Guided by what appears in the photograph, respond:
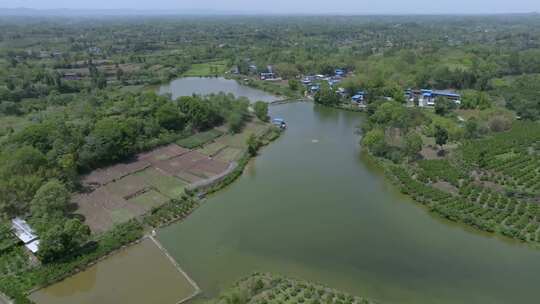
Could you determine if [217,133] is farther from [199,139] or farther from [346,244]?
[346,244]

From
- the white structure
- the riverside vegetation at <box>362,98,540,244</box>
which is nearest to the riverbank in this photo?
the white structure

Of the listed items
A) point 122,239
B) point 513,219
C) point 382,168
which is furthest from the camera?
point 382,168

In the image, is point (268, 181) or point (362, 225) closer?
point (362, 225)

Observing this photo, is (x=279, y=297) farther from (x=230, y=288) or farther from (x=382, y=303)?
(x=382, y=303)

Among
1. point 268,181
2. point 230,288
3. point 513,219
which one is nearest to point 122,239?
point 230,288

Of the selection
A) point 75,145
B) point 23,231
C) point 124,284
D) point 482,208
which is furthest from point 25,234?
point 482,208

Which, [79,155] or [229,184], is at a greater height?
[79,155]

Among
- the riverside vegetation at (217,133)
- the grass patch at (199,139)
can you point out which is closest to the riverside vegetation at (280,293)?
the riverside vegetation at (217,133)
